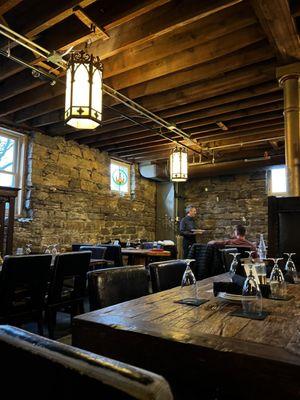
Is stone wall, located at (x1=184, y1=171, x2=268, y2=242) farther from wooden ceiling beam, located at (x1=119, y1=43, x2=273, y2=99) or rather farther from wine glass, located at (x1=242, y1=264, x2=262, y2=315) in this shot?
wine glass, located at (x1=242, y1=264, x2=262, y2=315)

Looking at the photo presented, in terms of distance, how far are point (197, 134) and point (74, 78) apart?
153 inches

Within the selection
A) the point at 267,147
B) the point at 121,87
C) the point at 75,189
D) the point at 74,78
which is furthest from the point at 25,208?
the point at 267,147

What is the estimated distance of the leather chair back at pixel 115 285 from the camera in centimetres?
159

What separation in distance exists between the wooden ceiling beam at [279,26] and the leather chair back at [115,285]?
2270 millimetres

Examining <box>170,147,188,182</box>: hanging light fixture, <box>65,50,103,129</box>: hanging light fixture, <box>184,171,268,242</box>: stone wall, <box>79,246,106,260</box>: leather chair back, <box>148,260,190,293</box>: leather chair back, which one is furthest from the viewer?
<box>184,171,268,242</box>: stone wall

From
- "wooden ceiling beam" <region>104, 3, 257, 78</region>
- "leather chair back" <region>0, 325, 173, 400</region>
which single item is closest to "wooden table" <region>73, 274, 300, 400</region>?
"leather chair back" <region>0, 325, 173, 400</region>

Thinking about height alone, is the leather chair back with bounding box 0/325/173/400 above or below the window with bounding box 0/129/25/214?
below

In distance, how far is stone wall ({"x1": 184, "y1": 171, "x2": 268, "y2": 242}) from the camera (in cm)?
787

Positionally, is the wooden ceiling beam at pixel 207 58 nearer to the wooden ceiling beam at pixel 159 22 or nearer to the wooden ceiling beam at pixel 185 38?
the wooden ceiling beam at pixel 185 38

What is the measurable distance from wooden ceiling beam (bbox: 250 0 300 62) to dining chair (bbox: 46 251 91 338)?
260 cm

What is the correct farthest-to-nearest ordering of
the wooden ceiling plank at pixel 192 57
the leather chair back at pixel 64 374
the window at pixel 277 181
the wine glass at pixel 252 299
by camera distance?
the window at pixel 277 181 < the wooden ceiling plank at pixel 192 57 < the wine glass at pixel 252 299 < the leather chair back at pixel 64 374

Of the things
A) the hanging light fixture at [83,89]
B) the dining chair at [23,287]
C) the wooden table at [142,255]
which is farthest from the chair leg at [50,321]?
the wooden table at [142,255]

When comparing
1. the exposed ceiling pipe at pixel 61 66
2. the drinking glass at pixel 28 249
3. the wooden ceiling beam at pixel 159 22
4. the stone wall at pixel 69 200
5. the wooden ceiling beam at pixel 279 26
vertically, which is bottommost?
the drinking glass at pixel 28 249

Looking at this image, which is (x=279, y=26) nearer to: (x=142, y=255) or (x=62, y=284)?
(x=62, y=284)
